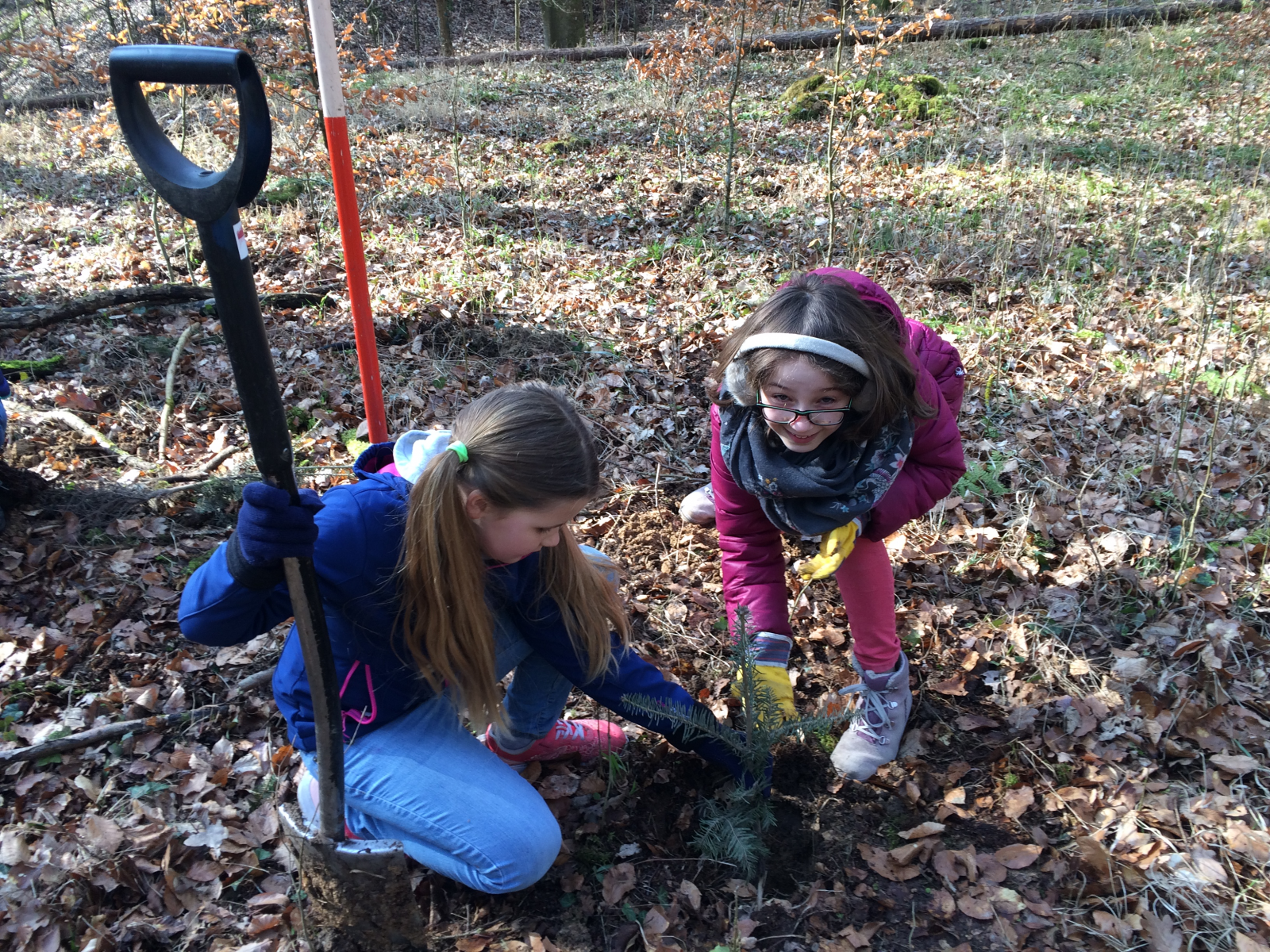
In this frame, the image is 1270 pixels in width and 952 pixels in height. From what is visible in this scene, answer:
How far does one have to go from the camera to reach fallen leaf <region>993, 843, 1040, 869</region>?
2.20 m

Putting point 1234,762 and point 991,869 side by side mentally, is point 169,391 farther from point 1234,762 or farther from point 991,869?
point 1234,762

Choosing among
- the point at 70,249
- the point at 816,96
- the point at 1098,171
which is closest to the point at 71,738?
the point at 70,249

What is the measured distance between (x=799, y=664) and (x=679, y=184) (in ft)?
17.8

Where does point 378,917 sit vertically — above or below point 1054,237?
below

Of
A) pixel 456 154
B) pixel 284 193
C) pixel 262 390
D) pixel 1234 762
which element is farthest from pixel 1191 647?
pixel 284 193

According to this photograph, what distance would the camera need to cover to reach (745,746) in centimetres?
213

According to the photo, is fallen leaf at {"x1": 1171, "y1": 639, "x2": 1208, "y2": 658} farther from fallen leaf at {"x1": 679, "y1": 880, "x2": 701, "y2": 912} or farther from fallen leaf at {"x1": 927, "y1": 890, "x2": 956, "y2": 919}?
fallen leaf at {"x1": 679, "y1": 880, "x2": 701, "y2": 912}

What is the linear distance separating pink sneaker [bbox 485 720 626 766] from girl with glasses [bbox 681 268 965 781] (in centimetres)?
55

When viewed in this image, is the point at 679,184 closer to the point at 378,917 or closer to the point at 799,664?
the point at 799,664

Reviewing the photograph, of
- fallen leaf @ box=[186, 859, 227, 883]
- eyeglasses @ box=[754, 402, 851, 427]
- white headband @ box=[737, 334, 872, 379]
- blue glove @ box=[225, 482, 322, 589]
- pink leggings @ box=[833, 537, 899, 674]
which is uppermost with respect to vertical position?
white headband @ box=[737, 334, 872, 379]

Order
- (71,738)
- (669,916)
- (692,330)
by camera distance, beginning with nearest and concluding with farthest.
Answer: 1. (669,916)
2. (71,738)
3. (692,330)

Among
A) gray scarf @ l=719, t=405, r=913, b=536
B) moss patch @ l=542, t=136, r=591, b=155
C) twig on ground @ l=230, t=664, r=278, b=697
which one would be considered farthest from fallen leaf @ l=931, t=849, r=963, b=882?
moss patch @ l=542, t=136, r=591, b=155

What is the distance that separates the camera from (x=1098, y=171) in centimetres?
686

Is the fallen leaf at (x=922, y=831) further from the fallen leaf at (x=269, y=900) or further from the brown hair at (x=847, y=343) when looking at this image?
the fallen leaf at (x=269, y=900)
